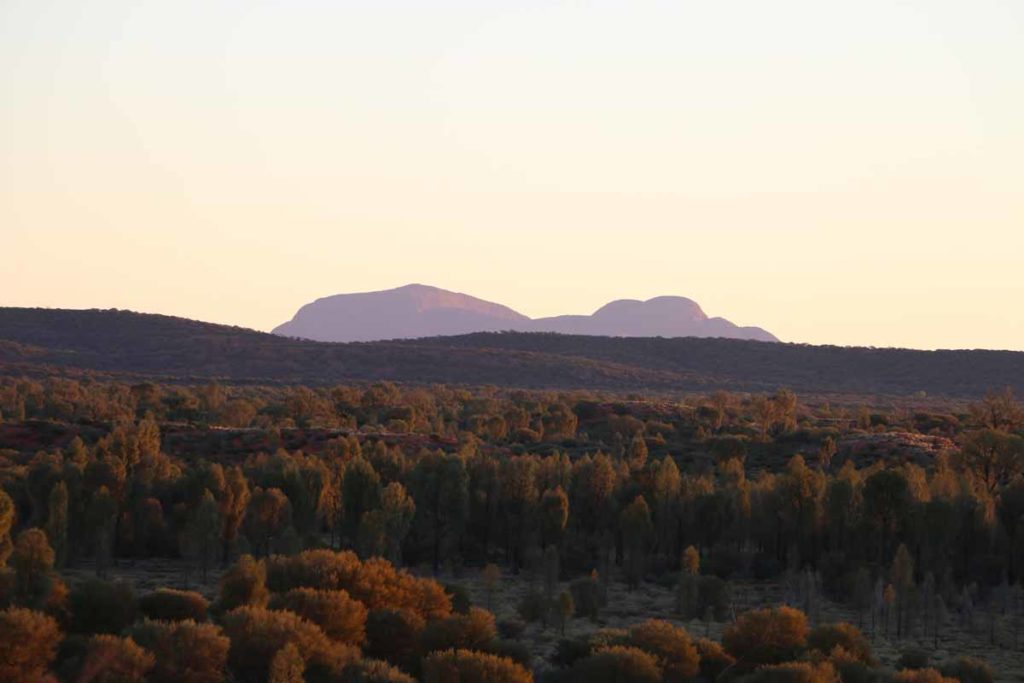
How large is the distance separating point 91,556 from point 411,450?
2914cm

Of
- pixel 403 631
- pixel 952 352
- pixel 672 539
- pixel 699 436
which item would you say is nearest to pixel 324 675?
pixel 403 631

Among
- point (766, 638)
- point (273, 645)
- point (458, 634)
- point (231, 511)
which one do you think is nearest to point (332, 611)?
point (273, 645)

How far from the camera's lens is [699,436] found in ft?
321

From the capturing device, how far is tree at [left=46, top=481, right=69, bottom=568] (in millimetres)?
50469

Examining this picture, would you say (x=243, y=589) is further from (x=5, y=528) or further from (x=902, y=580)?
(x=902, y=580)

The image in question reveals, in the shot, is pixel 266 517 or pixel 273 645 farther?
pixel 266 517

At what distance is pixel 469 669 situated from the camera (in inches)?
1228

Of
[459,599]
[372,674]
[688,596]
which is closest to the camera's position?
[372,674]

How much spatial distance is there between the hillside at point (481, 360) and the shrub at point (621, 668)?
131648mm

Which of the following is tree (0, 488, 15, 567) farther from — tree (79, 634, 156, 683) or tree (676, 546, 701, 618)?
tree (676, 546, 701, 618)

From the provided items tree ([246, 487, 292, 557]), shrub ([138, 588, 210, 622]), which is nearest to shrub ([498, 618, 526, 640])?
shrub ([138, 588, 210, 622])

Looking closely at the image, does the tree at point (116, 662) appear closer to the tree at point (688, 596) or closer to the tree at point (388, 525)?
the tree at point (688, 596)

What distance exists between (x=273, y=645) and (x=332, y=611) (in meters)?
3.02

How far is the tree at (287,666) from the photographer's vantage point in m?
30.4
